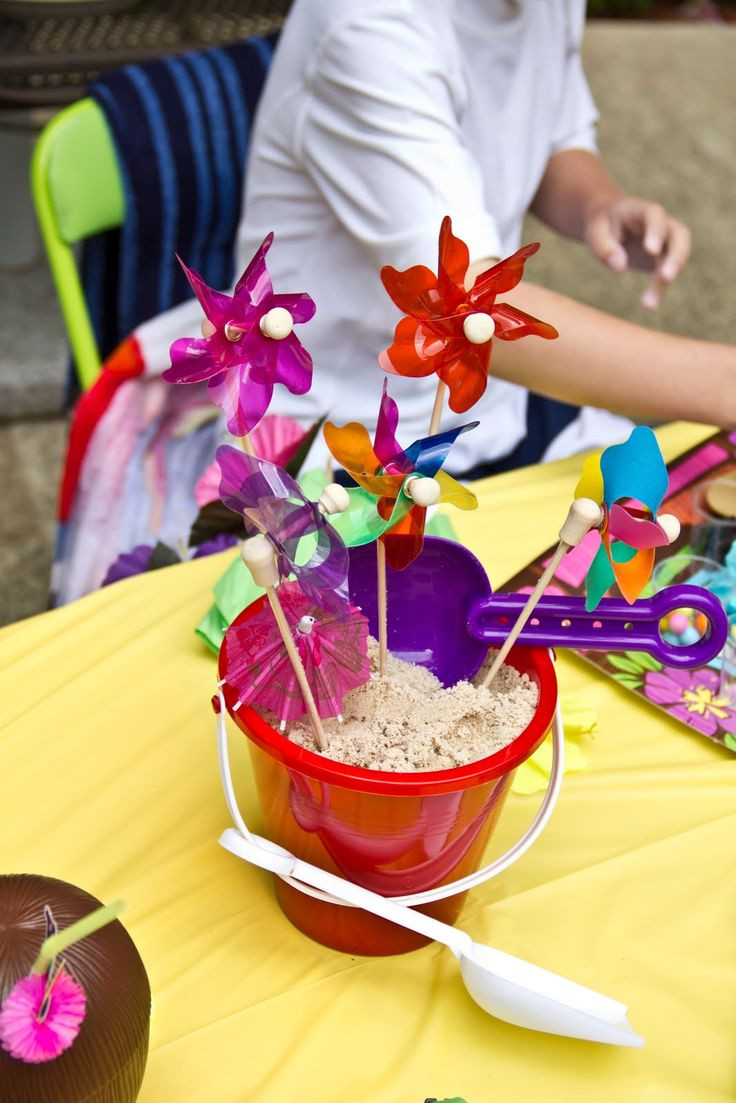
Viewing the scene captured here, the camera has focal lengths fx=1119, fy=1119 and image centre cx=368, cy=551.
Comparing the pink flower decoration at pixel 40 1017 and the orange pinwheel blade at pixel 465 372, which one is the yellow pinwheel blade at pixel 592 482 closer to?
the orange pinwheel blade at pixel 465 372

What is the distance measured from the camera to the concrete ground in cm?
201

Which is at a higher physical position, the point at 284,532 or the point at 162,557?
the point at 284,532

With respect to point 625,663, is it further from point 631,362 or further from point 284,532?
point 284,532

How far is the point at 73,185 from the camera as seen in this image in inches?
45.6

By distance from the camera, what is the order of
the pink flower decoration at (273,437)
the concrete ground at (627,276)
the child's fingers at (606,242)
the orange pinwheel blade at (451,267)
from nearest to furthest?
1. the orange pinwheel blade at (451,267)
2. the pink flower decoration at (273,437)
3. the child's fingers at (606,242)
4. the concrete ground at (627,276)

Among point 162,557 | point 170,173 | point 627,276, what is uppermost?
point 170,173

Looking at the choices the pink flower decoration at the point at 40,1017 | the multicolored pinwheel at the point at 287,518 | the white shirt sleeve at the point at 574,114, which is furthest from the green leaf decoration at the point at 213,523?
the white shirt sleeve at the point at 574,114

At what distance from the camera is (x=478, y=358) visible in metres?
0.51

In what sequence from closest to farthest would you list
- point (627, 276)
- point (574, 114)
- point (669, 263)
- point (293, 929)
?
point (293, 929) < point (669, 263) < point (574, 114) < point (627, 276)

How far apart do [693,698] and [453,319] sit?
371 millimetres

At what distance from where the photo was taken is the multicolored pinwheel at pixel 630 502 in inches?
18.1

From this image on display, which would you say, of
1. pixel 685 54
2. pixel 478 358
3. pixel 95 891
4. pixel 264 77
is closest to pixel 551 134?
pixel 264 77

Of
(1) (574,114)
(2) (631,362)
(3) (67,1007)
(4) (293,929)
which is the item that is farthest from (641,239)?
(3) (67,1007)

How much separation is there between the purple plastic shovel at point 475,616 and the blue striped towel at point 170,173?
0.78m
